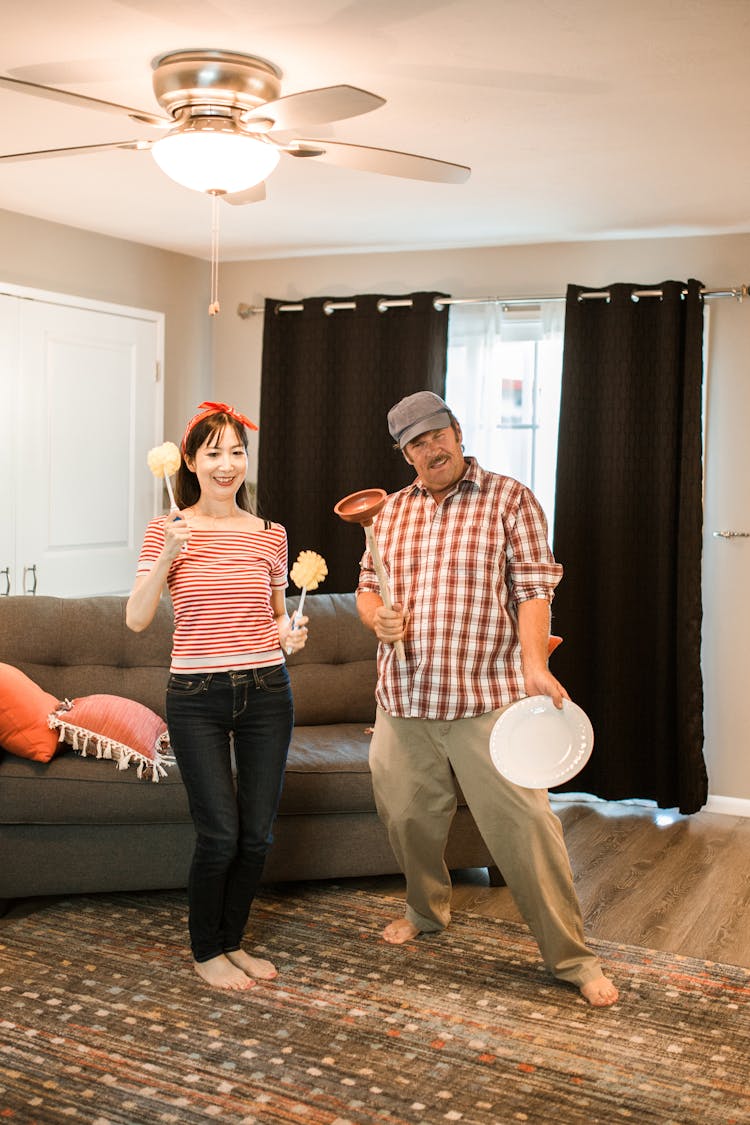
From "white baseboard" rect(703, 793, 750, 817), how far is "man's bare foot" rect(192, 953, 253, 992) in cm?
245

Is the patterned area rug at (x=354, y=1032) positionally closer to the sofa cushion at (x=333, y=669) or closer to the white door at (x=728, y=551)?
the sofa cushion at (x=333, y=669)

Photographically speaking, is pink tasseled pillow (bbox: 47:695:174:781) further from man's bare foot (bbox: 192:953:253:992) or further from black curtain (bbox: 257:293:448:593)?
black curtain (bbox: 257:293:448:593)

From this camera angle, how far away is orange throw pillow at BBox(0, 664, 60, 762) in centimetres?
326

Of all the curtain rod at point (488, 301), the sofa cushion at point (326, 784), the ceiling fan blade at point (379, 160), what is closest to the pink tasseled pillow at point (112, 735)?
the sofa cushion at point (326, 784)

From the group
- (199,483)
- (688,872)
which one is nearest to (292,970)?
(199,483)

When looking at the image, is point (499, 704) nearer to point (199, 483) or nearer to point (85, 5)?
point (199, 483)

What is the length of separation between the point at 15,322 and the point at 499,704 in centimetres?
273

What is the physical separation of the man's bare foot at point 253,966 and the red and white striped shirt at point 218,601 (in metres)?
0.79

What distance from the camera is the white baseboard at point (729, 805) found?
4629 mm

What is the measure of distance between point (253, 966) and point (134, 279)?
3241 millimetres

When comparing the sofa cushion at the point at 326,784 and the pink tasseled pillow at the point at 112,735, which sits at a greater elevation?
the pink tasseled pillow at the point at 112,735

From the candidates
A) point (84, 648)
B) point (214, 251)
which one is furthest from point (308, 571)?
point (214, 251)

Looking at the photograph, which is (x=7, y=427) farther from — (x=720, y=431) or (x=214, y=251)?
(x=720, y=431)

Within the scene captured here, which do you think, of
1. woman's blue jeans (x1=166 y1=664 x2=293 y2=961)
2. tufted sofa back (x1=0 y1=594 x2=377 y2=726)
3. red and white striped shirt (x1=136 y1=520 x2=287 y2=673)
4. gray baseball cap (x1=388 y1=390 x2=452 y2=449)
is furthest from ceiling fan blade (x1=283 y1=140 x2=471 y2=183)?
tufted sofa back (x1=0 y1=594 x2=377 y2=726)
